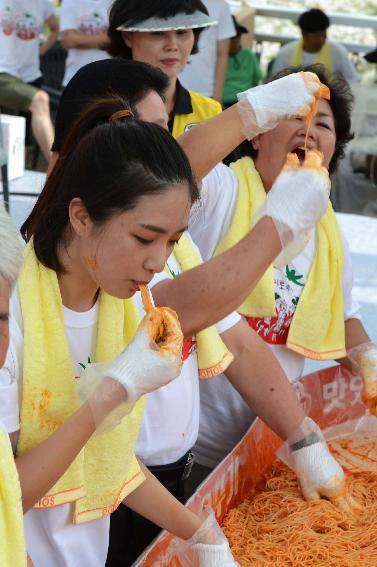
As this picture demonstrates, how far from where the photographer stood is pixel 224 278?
1541 mm

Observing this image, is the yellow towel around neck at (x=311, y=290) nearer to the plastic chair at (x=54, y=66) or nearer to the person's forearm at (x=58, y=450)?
the person's forearm at (x=58, y=450)

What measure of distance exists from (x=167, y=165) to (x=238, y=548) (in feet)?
2.80

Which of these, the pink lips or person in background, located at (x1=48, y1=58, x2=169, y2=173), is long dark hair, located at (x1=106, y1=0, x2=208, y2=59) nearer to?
the pink lips

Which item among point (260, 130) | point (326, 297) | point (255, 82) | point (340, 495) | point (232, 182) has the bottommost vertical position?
point (255, 82)

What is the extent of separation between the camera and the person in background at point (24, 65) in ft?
16.5

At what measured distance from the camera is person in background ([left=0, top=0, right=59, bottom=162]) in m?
5.02

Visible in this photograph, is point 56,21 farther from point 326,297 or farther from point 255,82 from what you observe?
point 326,297

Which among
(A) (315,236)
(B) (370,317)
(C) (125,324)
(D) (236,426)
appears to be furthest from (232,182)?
(B) (370,317)

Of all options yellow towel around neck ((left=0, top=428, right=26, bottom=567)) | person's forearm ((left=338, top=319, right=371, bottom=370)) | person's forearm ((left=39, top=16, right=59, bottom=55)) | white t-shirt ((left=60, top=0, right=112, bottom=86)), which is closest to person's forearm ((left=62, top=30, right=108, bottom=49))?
white t-shirt ((left=60, top=0, right=112, bottom=86))

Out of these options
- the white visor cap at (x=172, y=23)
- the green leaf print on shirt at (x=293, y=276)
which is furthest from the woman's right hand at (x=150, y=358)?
the white visor cap at (x=172, y=23)

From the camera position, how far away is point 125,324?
5.05 feet

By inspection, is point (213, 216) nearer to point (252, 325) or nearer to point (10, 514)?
point (252, 325)

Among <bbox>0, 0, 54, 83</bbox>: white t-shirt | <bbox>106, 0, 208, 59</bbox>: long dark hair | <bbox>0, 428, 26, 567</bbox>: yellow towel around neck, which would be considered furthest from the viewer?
<bbox>0, 0, 54, 83</bbox>: white t-shirt

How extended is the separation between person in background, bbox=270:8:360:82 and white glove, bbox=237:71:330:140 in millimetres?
4602
